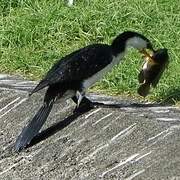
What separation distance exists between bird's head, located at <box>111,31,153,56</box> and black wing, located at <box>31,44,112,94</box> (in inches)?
6.0

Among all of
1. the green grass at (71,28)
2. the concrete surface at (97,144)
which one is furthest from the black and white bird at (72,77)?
the green grass at (71,28)

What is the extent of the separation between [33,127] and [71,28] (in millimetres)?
2976

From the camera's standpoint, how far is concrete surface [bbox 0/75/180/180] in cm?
588

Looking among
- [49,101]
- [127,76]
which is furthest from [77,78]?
[127,76]

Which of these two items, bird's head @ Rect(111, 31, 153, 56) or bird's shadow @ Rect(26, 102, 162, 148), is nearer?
bird's shadow @ Rect(26, 102, 162, 148)

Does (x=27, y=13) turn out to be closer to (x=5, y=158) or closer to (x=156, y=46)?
(x=156, y=46)

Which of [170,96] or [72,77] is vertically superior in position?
[72,77]

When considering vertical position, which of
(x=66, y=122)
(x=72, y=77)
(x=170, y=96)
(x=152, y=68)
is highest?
(x=72, y=77)

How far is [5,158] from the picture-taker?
21.7ft

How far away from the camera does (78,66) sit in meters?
6.72

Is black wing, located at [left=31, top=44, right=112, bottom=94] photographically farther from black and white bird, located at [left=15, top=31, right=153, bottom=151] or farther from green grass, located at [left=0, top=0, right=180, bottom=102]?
green grass, located at [left=0, top=0, right=180, bottom=102]

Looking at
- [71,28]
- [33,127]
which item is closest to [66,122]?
[33,127]

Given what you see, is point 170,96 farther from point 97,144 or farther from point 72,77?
point 97,144

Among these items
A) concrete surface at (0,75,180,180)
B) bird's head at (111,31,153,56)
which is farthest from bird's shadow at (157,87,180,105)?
bird's head at (111,31,153,56)
